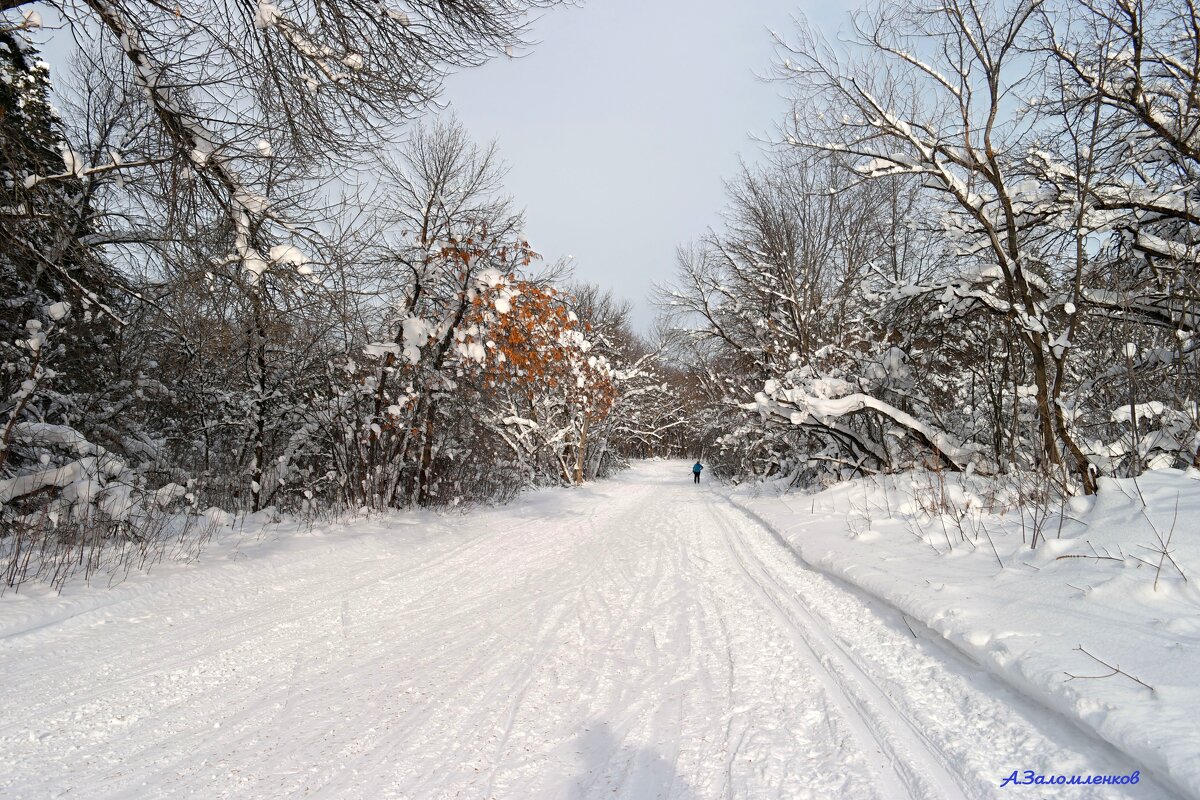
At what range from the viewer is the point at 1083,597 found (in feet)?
11.1

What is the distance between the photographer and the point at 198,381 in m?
11.1

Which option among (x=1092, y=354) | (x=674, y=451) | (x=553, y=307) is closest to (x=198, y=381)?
(x=553, y=307)

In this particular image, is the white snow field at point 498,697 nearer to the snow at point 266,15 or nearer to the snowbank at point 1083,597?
the snowbank at point 1083,597

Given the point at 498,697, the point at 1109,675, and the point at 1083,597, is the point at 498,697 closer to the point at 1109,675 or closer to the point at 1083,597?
the point at 1109,675

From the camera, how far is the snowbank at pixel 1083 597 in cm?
232

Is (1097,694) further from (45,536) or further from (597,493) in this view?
(597,493)

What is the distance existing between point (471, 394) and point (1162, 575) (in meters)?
11.2

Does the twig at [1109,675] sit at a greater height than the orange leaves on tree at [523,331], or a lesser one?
lesser

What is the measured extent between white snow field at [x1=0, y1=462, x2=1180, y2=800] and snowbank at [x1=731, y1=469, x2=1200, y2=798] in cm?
15

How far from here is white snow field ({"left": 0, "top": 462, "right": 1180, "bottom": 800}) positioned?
7.24ft

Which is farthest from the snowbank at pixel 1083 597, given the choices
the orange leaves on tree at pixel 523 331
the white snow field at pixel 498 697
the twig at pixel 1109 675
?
the orange leaves on tree at pixel 523 331

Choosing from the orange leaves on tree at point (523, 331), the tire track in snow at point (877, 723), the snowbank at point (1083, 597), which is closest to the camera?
the tire track in snow at point (877, 723)

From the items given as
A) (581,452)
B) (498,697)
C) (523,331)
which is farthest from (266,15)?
(581,452)

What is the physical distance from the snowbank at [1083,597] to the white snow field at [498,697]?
0.15m
